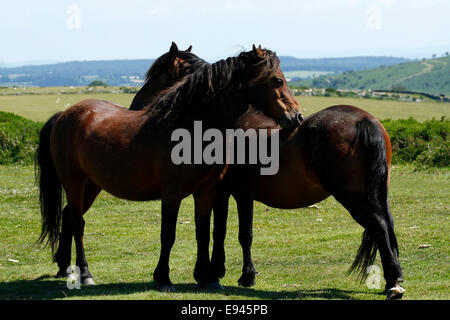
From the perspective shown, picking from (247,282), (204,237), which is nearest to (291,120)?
(204,237)

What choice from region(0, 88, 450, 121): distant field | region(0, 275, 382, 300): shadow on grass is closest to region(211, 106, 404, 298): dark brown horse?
region(0, 275, 382, 300): shadow on grass

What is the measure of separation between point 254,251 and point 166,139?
3992mm

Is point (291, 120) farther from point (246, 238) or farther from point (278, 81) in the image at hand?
point (246, 238)

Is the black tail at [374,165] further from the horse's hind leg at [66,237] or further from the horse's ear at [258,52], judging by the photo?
the horse's hind leg at [66,237]

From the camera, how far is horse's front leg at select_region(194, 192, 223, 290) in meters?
7.45

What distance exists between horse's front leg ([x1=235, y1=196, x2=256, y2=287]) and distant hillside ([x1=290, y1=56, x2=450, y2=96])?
145744 millimetres

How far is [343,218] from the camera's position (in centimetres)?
1375

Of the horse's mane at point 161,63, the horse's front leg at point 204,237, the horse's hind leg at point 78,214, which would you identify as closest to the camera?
the horse's front leg at point 204,237

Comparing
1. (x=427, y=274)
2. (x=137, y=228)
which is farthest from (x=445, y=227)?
(x=137, y=228)

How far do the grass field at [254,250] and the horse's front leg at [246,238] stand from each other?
151 mm

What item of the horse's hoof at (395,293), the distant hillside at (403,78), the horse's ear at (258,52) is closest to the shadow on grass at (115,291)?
the horse's hoof at (395,293)

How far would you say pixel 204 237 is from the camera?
7570 millimetres

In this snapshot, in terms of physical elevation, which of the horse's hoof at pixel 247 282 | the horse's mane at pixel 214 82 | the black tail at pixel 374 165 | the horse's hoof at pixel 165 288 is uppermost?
the horse's mane at pixel 214 82

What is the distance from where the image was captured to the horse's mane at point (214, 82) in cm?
699
